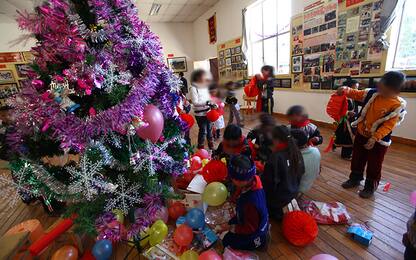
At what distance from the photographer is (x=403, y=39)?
2.98 metres

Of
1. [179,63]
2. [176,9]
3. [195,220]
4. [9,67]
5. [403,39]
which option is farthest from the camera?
[179,63]

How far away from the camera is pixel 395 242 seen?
1.48 meters

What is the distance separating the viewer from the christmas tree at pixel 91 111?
0.99 metres

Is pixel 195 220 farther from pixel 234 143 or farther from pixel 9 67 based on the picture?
pixel 9 67

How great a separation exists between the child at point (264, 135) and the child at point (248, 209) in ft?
0.79

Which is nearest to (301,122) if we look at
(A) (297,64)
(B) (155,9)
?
(A) (297,64)

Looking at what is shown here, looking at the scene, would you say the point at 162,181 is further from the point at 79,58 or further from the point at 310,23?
the point at 310,23

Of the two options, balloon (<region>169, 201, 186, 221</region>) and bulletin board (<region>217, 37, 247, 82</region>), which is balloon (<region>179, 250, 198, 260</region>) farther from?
bulletin board (<region>217, 37, 247, 82</region>)

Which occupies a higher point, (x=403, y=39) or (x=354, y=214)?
(x=403, y=39)

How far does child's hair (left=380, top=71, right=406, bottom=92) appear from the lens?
5.14 ft

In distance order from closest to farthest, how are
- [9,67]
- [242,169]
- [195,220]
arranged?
1. [242,169]
2. [195,220]
3. [9,67]

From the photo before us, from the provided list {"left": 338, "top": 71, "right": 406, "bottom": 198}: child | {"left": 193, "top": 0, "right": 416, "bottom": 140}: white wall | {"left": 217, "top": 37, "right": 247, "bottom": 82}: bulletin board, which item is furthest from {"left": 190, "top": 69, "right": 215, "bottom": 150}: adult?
{"left": 217, "top": 37, "right": 247, "bottom": 82}: bulletin board

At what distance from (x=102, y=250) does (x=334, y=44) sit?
14.3 ft

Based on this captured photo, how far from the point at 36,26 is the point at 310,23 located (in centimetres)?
433
